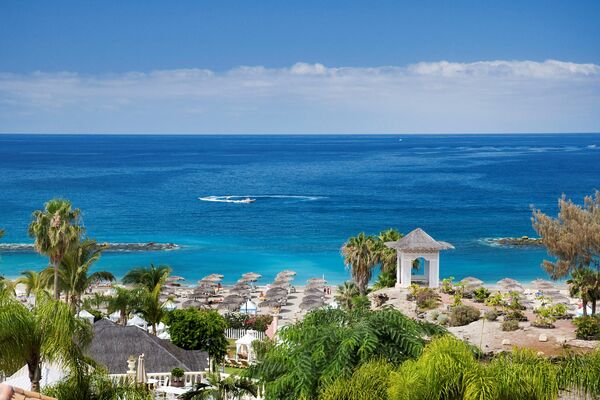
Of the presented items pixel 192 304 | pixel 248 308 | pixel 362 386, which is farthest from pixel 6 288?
pixel 192 304

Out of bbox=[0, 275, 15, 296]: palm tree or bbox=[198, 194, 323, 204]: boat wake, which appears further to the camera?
bbox=[198, 194, 323, 204]: boat wake

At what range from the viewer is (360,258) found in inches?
1419

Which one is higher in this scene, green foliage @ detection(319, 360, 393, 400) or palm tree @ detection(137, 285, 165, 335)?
green foliage @ detection(319, 360, 393, 400)

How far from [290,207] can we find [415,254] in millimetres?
61570

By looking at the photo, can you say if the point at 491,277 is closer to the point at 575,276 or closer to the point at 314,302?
the point at 314,302

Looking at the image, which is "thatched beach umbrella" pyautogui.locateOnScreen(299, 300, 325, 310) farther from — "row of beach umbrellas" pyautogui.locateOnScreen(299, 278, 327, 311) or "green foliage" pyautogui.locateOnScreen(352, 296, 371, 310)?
"green foliage" pyautogui.locateOnScreen(352, 296, 371, 310)

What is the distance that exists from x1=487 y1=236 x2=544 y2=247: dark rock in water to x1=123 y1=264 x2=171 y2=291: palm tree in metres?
42.1

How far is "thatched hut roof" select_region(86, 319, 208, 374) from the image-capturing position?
76.3 ft

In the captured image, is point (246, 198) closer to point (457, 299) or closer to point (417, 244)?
point (417, 244)

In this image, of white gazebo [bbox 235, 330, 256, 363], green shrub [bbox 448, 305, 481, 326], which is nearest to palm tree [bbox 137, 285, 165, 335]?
white gazebo [bbox 235, 330, 256, 363]

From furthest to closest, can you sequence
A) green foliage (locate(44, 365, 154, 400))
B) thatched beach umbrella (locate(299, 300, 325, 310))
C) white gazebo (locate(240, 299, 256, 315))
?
thatched beach umbrella (locate(299, 300, 325, 310)), white gazebo (locate(240, 299, 256, 315)), green foliage (locate(44, 365, 154, 400))

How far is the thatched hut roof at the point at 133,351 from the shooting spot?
23.3 m

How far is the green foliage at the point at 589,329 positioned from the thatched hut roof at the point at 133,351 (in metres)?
11.4

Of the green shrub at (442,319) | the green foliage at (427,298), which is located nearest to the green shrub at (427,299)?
the green foliage at (427,298)
